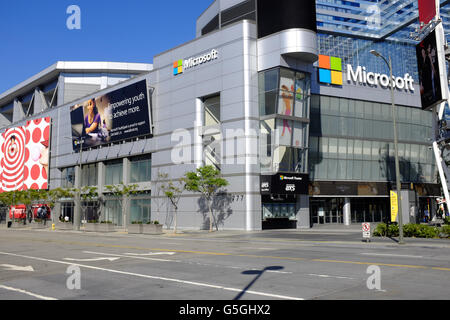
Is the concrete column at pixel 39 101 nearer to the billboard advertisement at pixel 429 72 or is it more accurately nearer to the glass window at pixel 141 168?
the glass window at pixel 141 168

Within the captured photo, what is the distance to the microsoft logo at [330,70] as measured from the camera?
49438mm

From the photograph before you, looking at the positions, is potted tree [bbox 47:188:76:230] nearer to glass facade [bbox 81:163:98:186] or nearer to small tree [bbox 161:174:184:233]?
glass facade [bbox 81:163:98:186]

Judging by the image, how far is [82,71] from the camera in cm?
8156

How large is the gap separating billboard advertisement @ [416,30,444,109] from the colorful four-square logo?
84.0ft

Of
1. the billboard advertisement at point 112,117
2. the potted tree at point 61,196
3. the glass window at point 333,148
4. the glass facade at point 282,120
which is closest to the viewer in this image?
the glass facade at point 282,120

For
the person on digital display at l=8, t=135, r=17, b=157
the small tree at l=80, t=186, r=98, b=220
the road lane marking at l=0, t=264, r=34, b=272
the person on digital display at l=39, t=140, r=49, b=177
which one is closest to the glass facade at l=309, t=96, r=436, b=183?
the small tree at l=80, t=186, r=98, b=220

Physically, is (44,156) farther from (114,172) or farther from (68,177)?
(114,172)

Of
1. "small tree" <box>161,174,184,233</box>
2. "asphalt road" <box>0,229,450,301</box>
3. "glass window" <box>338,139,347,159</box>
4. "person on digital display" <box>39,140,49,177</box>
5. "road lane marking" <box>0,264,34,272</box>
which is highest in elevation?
"person on digital display" <box>39,140,49,177</box>

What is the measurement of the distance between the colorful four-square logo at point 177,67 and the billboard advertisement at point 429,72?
2561cm

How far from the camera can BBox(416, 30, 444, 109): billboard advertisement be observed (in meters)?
33.2

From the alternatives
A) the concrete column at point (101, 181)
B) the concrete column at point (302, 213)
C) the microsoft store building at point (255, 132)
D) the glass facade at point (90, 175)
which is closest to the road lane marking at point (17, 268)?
the microsoft store building at point (255, 132)
